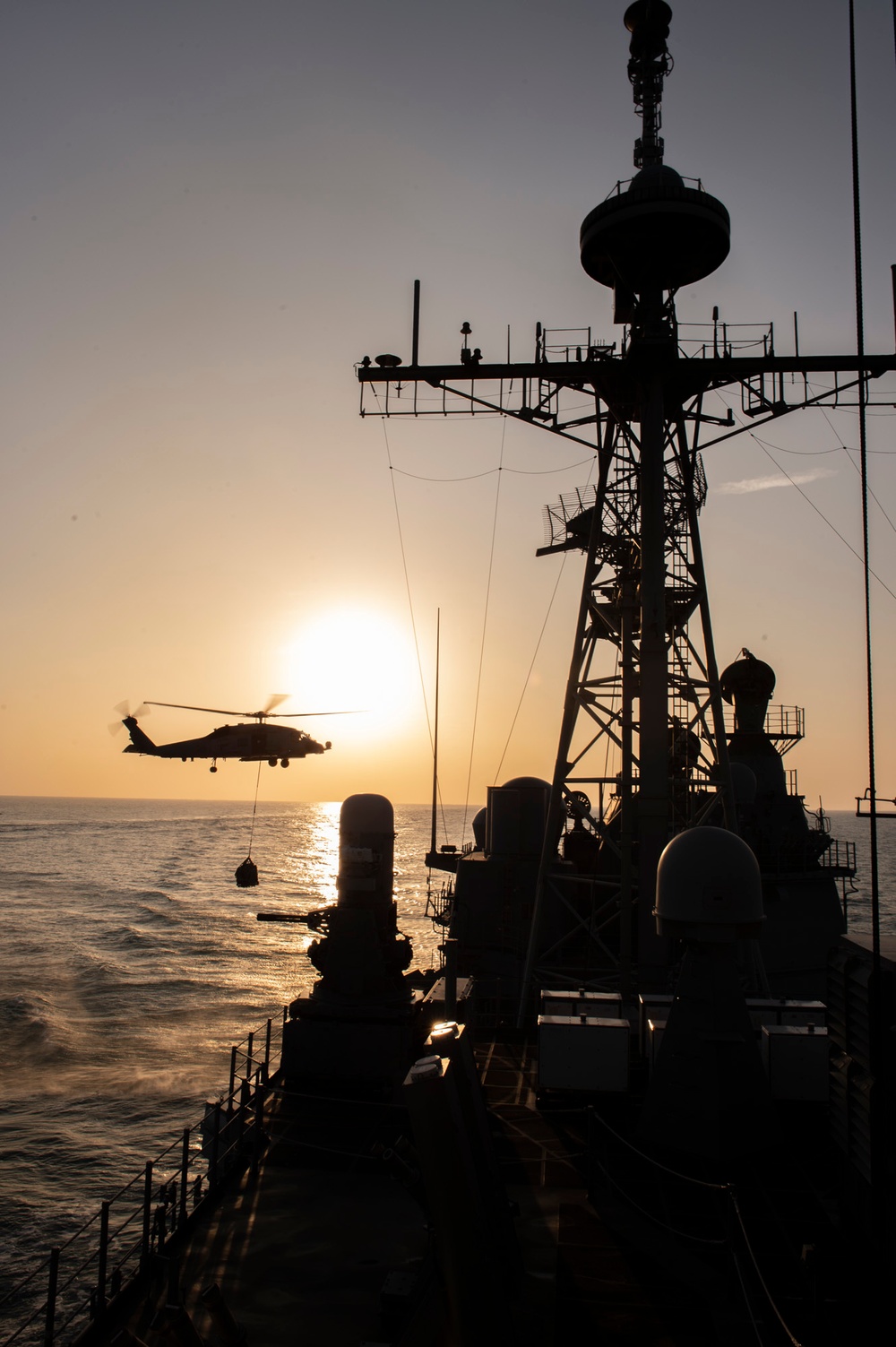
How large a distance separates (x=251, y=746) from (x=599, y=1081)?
75.7 ft

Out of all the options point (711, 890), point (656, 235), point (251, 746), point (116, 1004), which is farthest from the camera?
point (116, 1004)

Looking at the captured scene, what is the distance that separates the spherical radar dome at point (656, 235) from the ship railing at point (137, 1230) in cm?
1677

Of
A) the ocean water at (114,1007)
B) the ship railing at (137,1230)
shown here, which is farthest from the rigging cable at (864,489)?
the ocean water at (114,1007)

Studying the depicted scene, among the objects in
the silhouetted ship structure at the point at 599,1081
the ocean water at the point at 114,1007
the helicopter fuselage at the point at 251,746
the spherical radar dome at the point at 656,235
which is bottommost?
the ocean water at the point at 114,1007

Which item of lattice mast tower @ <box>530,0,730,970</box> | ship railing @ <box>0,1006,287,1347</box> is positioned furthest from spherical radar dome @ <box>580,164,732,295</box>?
ship railing @ <box>0,1006,287,1347</box>

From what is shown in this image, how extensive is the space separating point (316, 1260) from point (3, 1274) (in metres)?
12.7

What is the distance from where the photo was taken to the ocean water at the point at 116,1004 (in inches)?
915

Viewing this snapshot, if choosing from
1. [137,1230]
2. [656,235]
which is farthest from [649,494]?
[137,1230]

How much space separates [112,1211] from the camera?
21.5 m

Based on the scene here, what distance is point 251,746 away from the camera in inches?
1337

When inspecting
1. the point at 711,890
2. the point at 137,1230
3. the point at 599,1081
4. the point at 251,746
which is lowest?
the point at 137,1230

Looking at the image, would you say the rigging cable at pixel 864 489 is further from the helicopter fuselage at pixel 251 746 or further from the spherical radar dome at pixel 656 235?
the helicopter fuselage at pixel 251 746

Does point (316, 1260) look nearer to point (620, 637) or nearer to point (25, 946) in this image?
point (620, 637)

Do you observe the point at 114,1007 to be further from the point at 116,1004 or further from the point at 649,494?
the point at 649,494
